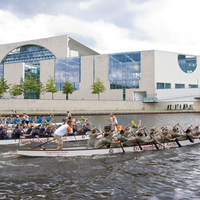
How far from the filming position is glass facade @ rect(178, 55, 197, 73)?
62750 millimetres

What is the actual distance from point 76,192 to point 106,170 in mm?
2700

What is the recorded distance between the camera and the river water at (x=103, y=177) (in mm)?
7262

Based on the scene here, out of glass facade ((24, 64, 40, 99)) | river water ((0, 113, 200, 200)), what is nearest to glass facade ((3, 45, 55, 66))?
glass facade ((24, 64, 40, 99))

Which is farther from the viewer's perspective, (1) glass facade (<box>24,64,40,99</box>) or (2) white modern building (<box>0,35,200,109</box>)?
(1) glass facade (<box>24,64,40,99</box>)

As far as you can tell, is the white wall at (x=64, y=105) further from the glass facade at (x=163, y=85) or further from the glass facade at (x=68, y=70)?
the glass facade at (x=68, y=70)

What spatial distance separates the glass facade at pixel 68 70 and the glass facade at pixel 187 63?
106 ft

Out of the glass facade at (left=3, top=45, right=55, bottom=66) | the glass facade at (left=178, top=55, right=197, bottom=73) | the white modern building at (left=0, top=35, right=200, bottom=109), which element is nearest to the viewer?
the white modern building at (left=0, top=35, right=200, bottom=109)

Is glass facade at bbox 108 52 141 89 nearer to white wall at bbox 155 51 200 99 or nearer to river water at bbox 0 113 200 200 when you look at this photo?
white wall at bbox 155 51 200 99

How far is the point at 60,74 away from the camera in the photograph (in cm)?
6712

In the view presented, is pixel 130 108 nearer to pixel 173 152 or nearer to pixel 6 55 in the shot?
pixel 173 152

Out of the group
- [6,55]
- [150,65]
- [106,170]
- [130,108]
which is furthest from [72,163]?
[6,55]

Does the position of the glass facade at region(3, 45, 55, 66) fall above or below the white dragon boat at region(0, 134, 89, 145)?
above

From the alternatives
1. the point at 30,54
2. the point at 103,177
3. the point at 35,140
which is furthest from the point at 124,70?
the point at 103,177

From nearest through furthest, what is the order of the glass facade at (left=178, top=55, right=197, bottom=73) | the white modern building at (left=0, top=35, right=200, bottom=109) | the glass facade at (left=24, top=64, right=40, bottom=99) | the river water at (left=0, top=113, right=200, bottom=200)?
1. the river water at (left=0, top=113, right=200, bottom=200)
2. the white modern building at (left=0, top=35, right=200, bottom=109)
3. the glass facade at (left=178, top=55, right=197, bottom=73)
4. the glass facade at (left=24, top=64, right=40, bottom=99)
